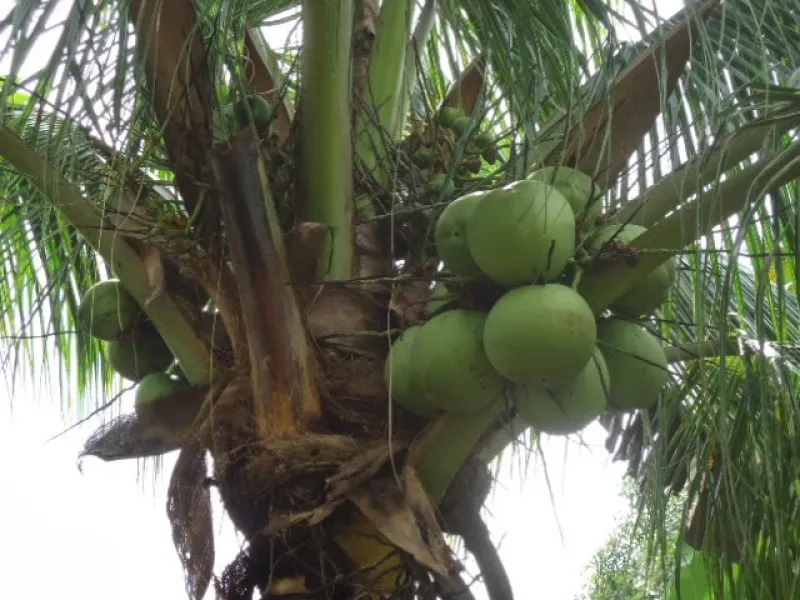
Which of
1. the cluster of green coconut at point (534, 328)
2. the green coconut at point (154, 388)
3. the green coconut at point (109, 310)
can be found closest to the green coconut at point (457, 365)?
the cluster of green coconut at point (534, 328)

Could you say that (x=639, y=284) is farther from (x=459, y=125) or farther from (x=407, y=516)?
(x=459, y=125)

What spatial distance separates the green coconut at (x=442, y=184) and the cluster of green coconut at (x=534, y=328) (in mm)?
249

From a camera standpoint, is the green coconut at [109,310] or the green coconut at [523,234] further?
the green coconut at [109,310]

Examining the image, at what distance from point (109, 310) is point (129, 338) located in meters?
0.07

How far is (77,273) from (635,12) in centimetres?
151

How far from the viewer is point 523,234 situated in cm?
130

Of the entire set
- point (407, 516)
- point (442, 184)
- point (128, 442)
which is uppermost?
point (442, 184)

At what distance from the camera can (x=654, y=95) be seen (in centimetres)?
166

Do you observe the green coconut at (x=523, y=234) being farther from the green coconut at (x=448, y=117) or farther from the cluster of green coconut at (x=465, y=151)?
the green coconut at (x=448, y=117)

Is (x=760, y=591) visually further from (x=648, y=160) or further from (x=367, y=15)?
(x=367, y=15)

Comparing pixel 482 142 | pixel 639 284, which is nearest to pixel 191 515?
pixel 639 284

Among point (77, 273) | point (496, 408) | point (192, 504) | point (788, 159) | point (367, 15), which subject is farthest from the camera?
point (77, 273)

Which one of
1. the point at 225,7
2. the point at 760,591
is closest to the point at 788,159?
the point at 760,591

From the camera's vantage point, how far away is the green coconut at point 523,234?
4.27 feet
